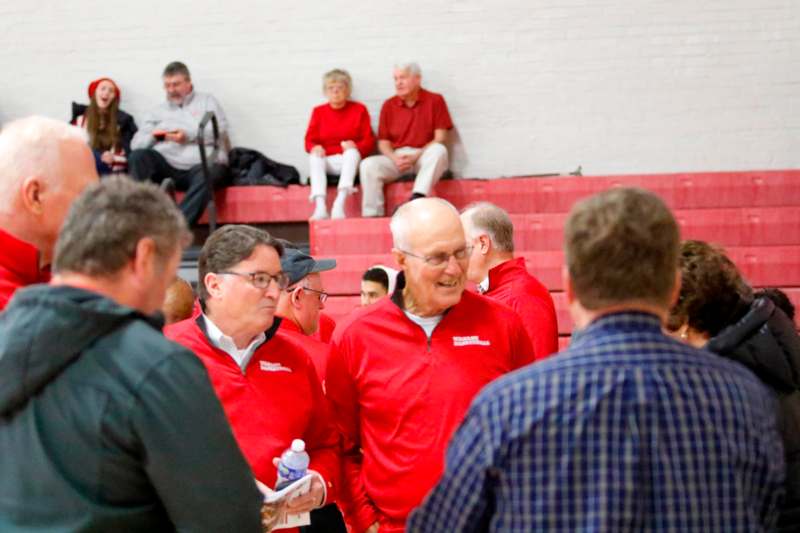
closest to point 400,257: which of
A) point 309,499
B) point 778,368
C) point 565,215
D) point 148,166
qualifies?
point 309,499

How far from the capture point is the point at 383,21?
895cm

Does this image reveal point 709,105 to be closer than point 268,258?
No

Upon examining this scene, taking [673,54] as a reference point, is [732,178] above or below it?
below

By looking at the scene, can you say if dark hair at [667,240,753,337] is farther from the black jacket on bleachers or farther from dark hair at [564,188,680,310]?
dark hair at [564,188,680,310]

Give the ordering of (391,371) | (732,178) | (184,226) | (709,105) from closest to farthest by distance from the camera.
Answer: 1. (184,226)
2. (391,371)
3. (732,178)
4. (709,105)

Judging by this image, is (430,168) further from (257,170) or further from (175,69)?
(175,69)

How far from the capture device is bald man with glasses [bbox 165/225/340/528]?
2643 mm

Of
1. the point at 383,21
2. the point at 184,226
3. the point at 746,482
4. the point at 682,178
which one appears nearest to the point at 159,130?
the point at 383,21

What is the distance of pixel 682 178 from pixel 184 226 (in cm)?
698

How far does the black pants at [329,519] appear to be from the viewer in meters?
3.21

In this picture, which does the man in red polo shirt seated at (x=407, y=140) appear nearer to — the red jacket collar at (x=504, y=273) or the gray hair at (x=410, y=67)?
the gray hair at (x=410, y=67)

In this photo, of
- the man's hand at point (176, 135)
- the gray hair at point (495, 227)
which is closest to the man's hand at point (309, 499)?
the gray hair at point (495, 227)

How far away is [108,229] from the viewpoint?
163 centimetres

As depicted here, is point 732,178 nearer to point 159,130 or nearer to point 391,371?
point 159,130
